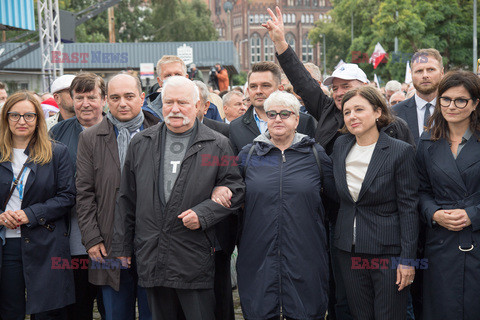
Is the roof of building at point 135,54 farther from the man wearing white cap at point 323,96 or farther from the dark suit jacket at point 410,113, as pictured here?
the man wearing white cap at point 323,96

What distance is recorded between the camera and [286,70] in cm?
538

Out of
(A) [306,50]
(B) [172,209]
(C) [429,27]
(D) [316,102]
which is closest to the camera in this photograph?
(B) [172,209]

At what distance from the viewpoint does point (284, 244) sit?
4395 mm

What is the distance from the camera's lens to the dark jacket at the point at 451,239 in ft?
14.0

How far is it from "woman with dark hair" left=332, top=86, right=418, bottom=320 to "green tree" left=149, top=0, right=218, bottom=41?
52.8m

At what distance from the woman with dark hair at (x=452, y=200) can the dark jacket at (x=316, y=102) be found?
2.93 feet

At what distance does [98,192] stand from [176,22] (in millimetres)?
52668

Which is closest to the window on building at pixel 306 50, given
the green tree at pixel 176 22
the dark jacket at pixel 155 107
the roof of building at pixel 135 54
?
the green tree at pixel 176 22

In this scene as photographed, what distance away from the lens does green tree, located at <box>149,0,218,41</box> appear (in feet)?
182

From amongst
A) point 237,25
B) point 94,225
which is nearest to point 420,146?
point 94,225

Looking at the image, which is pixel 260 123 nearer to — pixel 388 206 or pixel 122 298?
pixel 388 206

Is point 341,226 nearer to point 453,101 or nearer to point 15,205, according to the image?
point 453,101

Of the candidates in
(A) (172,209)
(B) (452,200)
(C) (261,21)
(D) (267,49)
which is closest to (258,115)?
(A) (172,209)

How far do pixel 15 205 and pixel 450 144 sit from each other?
3.53m
